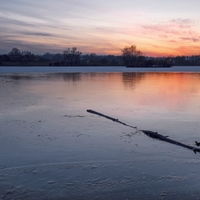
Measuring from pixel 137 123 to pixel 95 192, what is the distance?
4.90m

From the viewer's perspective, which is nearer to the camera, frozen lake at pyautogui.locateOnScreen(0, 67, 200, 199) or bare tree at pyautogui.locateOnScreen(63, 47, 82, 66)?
frozen lake at pyautogui.locateOnScreen(0, 67, 200, 199)

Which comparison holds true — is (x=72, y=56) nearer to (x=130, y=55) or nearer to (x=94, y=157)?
(x=130, y=55)

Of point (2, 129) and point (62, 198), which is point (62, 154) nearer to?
point (62, 198)

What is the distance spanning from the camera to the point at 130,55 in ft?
375

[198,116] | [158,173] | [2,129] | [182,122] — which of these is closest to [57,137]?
[2,129]

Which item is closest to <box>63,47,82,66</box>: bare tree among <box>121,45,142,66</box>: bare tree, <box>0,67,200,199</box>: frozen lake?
<box>121,45,142,66</box>: bare tree

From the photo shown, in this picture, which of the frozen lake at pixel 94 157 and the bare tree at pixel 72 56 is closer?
the frozen lake at pixel 94 157

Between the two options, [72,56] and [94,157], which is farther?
[72,56]

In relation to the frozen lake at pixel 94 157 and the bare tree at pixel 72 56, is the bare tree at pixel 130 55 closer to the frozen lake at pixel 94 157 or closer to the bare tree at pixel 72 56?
the bare tree at pixel 72 56

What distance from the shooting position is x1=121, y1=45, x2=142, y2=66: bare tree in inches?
4444

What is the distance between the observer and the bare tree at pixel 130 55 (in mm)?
112875

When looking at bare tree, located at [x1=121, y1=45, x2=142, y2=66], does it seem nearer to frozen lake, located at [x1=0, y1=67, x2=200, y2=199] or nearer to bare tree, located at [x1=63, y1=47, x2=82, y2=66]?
bare tree, located at [x1=63, y1=47, x2=82, y2=66]


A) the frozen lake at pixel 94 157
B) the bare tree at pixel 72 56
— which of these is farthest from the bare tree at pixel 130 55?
the frozen lake at pixel 94 157

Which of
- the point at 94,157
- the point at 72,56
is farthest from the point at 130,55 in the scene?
the point at 94,157
